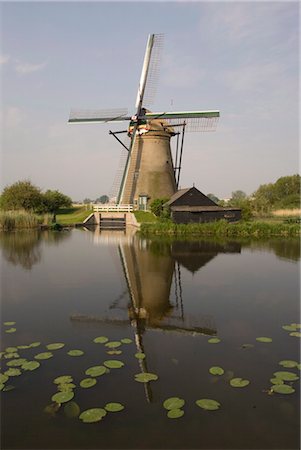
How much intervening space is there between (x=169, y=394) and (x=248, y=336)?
2.59m

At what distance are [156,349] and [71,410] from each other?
2020 millimetres

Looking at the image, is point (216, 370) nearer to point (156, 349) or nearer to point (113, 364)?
point (156, 349)

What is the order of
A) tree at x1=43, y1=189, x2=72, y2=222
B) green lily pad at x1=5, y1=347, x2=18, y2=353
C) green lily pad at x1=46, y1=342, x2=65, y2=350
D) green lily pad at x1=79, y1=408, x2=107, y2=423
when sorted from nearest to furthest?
green lily pad at x1=79, y1=408, x2=107, y2=423
green lily pad at x1=5, y1=347, x2=18, y2=353
green lily pad at x1=46, y1=342, x2=65, y2=350
tree at x1=43, y1=189, x2=72, y2=222

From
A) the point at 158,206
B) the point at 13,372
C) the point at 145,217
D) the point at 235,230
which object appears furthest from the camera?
the point at 145,217

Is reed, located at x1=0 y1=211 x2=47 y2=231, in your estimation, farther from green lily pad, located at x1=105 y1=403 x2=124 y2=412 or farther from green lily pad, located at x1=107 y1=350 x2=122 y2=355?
green lily pad, located at x1=105 y1=403 x2=124 y2=412

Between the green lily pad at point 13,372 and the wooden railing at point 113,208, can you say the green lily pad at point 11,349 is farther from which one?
the wooden railing at point 113,208

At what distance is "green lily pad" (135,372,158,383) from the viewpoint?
4.92 m

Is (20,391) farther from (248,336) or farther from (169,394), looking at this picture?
(248,336)

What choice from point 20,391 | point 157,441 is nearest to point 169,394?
point 157,441

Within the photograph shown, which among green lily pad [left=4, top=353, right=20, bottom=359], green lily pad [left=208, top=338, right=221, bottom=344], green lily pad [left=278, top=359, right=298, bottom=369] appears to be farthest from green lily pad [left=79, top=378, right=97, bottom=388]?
green lily pad [left=278, top=359, right=298, bottom=369]

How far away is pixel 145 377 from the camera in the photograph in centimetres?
499

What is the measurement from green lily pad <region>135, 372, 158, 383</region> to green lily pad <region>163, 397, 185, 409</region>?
56 centimetres

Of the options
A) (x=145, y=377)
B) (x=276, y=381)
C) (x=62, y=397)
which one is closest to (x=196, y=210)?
(x=276, y=381)

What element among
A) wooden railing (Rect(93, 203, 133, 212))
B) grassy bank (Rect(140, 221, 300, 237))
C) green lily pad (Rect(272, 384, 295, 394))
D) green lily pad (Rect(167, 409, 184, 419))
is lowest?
green lily pad (Rect(167, 409, 184, 419))
